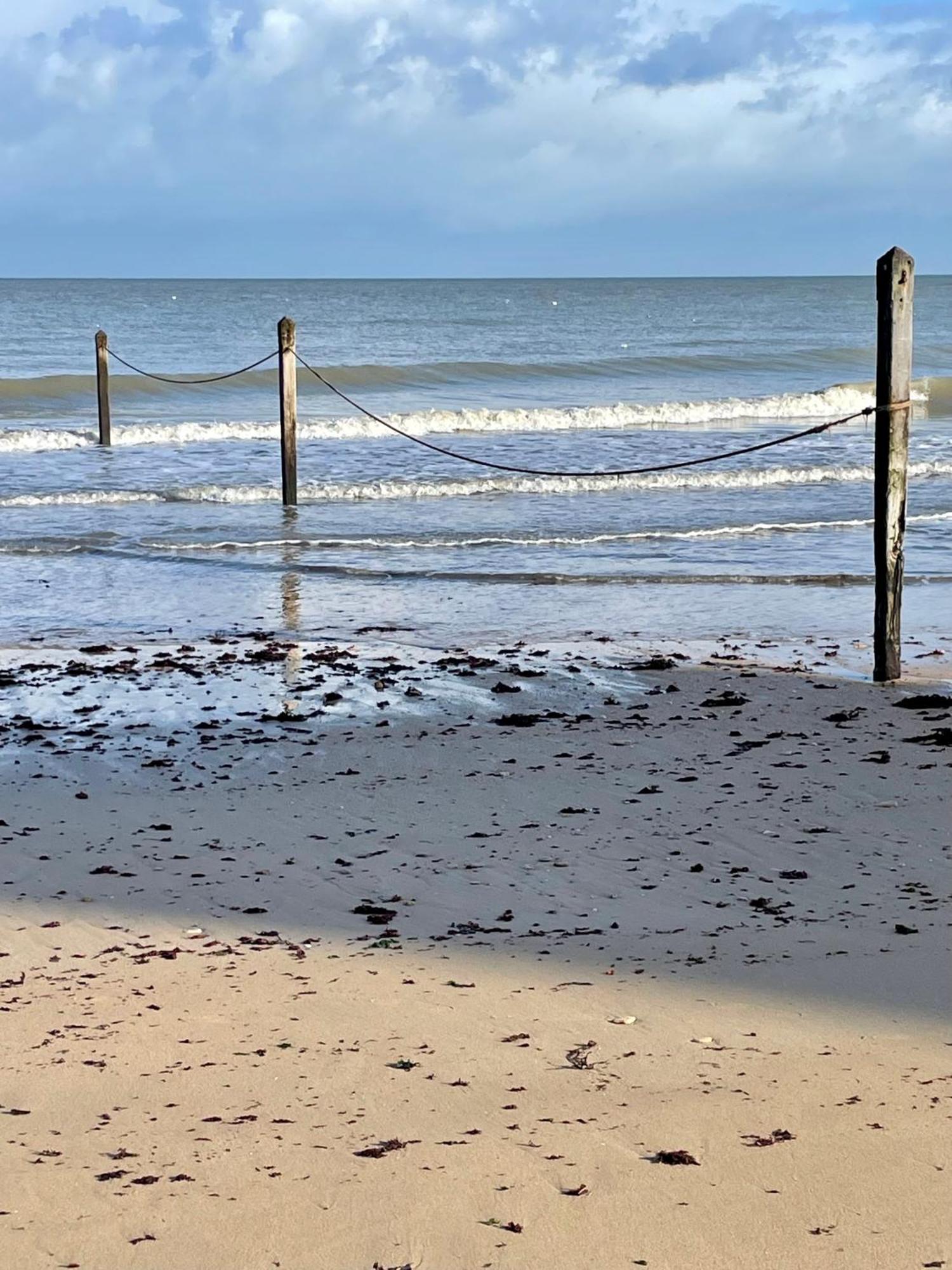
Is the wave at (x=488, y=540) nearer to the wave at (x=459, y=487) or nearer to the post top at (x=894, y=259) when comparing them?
the wave at (x=459, y=487)

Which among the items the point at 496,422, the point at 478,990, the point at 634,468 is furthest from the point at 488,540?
the point at 496,422

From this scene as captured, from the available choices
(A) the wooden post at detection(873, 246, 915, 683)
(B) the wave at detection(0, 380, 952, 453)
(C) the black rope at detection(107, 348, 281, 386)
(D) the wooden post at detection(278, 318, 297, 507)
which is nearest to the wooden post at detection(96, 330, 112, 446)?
(C) the black rope at detection(107, 348, 281, 386)

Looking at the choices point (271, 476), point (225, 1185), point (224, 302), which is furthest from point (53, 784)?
point (224, 302)

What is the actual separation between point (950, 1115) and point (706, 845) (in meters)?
2.14

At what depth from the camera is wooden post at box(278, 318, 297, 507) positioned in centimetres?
1636

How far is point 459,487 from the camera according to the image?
704 inches

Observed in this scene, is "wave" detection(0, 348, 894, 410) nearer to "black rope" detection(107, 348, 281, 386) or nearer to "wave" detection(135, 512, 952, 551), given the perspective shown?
"black rope" detection(107, 348, 281, 386)

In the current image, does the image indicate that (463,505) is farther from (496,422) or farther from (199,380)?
(199,380)

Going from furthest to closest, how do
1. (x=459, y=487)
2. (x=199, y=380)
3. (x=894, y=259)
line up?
(x=199, y=380), (x=459, y=487), (x=894, y=259)

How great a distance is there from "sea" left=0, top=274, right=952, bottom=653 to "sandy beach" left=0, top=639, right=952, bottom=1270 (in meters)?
3.23

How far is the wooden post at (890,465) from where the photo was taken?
7.77m

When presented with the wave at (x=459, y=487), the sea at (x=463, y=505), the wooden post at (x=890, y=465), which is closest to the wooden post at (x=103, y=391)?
the sea at (x=463, y=505)

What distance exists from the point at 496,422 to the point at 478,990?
23456 mm

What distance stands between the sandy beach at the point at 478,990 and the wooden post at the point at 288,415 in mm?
9416
